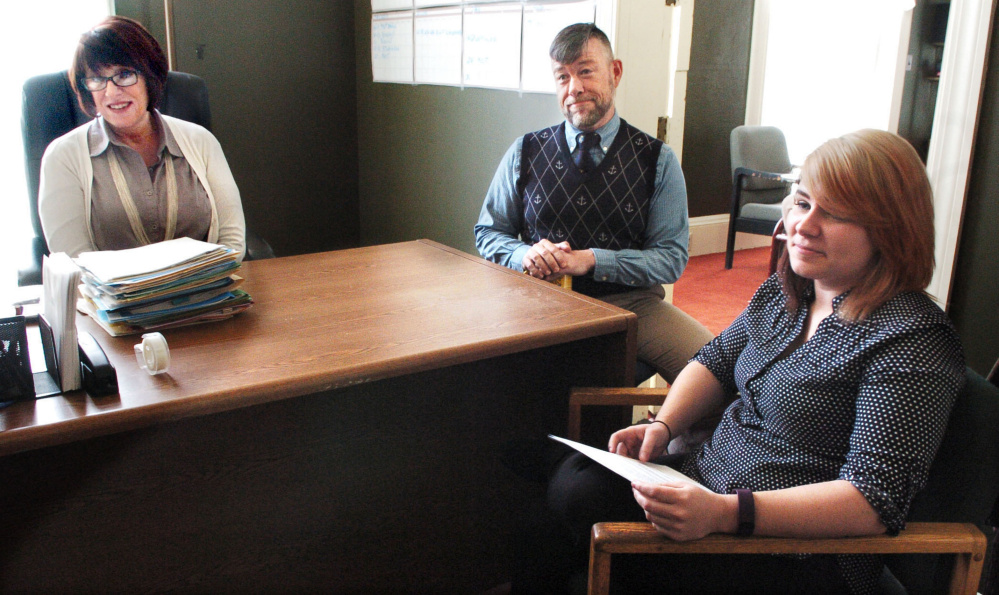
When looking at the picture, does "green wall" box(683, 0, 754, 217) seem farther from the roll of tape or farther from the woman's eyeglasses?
the roll of tape

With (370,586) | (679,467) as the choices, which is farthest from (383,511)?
(679,467)

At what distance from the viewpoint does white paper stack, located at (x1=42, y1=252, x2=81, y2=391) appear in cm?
104

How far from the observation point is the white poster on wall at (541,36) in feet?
8.08

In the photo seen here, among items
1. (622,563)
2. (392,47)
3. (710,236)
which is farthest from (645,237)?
(710,236)

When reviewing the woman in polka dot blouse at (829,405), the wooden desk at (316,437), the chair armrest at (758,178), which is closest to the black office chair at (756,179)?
the chair armrest at (758,178)

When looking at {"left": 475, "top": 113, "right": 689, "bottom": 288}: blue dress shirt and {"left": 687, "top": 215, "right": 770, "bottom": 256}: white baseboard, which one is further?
{"left": 687, "top": 215, "right": 770, "bottom": 256}: white baseboard

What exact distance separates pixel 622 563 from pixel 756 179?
13.4ft

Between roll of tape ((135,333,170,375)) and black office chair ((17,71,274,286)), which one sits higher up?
black office chair ((17,71,274,286))

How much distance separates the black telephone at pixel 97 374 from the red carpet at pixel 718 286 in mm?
2872

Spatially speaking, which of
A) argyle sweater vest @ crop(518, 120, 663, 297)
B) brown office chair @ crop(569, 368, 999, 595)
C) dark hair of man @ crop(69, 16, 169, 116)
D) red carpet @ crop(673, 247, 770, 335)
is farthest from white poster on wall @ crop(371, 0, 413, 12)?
brown office chair @ crop(569, 368, 999, 595)

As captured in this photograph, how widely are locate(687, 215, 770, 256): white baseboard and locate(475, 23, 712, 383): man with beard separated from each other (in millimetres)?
3276

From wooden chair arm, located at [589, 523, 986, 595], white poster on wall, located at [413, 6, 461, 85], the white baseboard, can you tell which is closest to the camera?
wooden chair arm, located at [589, 523, 986, 595]

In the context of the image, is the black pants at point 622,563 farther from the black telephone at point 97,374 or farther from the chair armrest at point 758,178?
the chair armrest at point 758,178

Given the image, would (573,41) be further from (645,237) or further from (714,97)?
(714,97)
